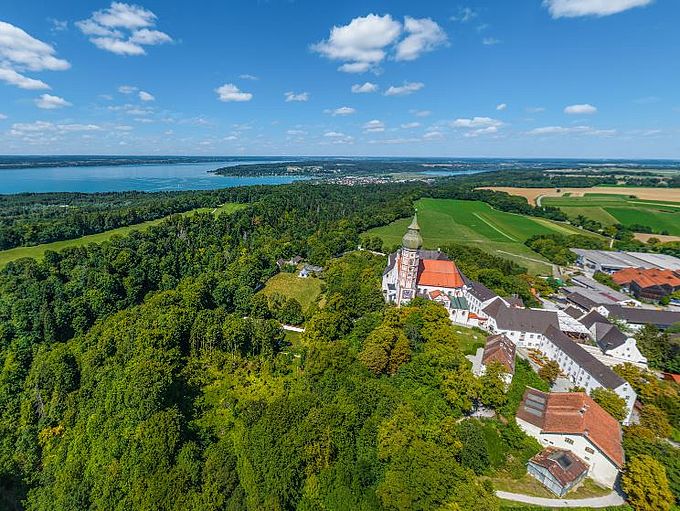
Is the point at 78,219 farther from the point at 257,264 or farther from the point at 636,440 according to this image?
the point at 636,440

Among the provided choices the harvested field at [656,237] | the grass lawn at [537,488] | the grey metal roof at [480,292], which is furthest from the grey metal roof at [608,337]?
the harvested field at [656,237]

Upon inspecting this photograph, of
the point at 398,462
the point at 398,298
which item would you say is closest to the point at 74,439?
the point at 398,462

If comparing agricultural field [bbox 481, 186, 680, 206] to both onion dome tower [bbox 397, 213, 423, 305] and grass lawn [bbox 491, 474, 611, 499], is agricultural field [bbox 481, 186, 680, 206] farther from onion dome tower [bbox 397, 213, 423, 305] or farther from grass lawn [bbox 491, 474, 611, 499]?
grass lawn [bbox 491, 474, 611, 499]

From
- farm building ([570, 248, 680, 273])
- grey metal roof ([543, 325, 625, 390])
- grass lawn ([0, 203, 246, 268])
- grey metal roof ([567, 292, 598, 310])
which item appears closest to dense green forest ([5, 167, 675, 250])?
grass lawn ([0, 203, 246, 268])

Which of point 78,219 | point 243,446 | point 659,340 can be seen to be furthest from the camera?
point 78,219

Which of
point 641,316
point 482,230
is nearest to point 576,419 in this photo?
point 641,316

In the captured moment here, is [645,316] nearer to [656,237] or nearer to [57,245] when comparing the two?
[656,237]

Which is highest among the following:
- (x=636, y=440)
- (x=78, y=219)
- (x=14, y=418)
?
(x=78, y=219)

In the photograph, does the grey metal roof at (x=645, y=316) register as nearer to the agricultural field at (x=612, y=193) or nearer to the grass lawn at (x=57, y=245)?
the grass lawn at (x=57, y=245)
